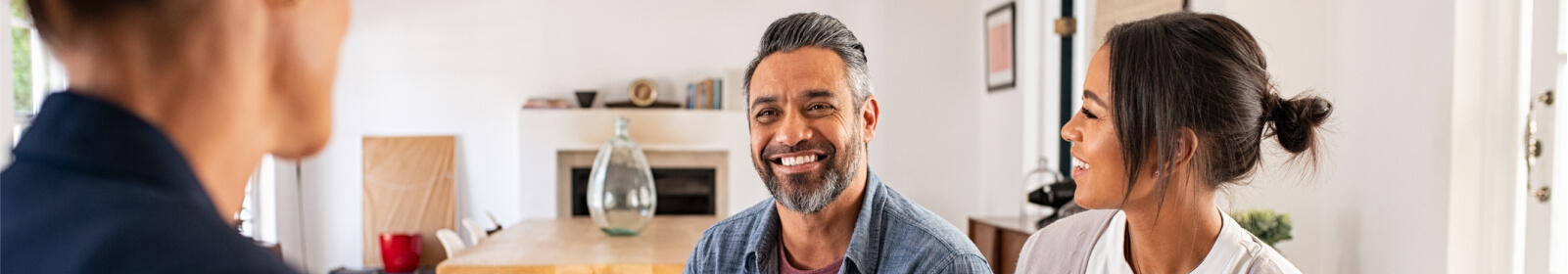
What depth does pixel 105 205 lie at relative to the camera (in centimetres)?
35

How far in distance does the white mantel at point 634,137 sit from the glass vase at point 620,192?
12.7ft

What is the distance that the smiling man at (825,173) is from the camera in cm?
154

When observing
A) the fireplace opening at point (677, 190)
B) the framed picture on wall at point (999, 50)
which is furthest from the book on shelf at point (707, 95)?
the framed picture on wall at point (999, 50)

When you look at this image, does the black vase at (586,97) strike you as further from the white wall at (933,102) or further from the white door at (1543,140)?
the white door at (1543,140)

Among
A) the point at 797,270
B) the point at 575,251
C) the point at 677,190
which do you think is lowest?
the point at 677,190

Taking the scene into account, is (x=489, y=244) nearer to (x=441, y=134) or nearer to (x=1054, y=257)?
(x=1054, y=257)

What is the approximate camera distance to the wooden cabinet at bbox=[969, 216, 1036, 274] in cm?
389

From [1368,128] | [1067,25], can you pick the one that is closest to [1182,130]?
[1368,128]

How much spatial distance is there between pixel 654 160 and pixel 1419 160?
5.46 metres

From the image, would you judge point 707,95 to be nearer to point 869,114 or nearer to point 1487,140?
point 1487,140

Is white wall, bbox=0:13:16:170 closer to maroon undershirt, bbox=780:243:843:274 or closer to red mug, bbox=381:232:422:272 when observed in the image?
maroon undershirt, bbox=780:243:843:274

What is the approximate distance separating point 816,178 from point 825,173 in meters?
0.02

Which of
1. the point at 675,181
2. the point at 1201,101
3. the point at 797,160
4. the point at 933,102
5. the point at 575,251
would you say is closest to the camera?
the point at 1201,101

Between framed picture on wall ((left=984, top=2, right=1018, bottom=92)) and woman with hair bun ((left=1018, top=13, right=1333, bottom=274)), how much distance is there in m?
3.98
